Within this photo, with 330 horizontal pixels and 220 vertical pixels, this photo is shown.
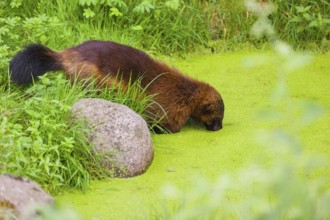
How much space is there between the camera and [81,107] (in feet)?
16.5

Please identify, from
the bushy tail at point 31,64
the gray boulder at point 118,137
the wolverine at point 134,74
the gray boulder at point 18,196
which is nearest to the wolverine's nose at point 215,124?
the wolverine at point 134,74

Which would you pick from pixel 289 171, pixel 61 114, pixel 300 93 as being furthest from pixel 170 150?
pixel 289 171

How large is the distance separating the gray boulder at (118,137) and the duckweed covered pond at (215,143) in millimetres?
104

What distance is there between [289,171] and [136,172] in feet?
9.96

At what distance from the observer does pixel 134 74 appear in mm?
5605

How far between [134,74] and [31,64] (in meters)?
0.77

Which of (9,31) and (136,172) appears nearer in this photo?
(136,172)

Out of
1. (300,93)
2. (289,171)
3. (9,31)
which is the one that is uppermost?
(289,171)

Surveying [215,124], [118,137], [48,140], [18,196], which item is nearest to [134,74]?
[215,124]

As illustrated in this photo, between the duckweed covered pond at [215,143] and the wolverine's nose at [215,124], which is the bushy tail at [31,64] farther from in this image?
the wolverine's nose at [215,124]

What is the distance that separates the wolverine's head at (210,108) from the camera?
5785 millimetres

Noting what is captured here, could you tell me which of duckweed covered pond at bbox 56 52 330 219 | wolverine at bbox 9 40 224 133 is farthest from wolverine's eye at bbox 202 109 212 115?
duckweed covered pond at bbox 56 52 330 219

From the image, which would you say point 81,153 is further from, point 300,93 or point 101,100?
point 300,93

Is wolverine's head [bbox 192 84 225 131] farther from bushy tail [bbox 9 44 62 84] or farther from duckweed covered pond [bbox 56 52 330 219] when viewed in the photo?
bushy tail [bbox 9 44 62 84]
